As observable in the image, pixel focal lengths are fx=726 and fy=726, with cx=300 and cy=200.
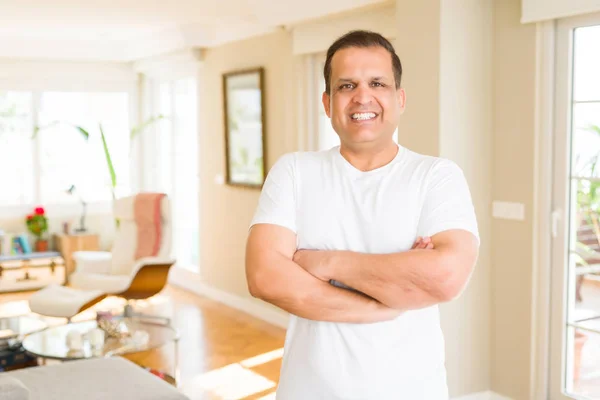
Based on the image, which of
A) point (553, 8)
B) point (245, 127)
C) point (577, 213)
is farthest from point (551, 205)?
point (245, 127)

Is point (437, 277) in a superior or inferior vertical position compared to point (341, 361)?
superior

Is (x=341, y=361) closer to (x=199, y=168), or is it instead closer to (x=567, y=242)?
(x=567, y=242)

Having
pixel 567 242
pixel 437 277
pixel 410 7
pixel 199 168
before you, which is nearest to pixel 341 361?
pixel 437 277

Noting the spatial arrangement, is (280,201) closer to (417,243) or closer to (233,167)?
(417,243)

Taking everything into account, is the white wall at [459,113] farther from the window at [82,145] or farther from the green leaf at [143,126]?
the window at [82,145]

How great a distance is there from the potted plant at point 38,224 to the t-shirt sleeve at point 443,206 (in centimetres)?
686

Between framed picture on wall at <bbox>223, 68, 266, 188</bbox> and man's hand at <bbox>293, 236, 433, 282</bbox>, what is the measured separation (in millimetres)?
4343

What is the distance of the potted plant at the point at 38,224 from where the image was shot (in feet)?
25.4

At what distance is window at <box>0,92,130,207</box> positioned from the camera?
26.0ft

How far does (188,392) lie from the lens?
→ 431 centimetres

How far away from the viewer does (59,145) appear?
26.9 feet

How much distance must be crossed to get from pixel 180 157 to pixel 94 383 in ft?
15.3

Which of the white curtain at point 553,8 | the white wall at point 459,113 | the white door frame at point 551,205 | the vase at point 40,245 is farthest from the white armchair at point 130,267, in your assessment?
the white curtain at point 553,8

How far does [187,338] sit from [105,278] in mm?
777
